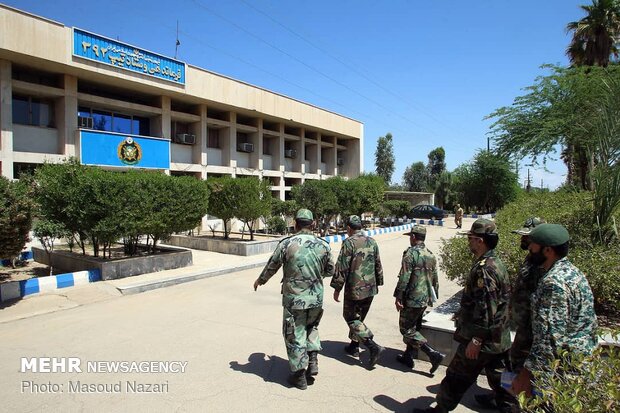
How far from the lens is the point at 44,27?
1507 centimetres

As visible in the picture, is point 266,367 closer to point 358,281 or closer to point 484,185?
point 358,281

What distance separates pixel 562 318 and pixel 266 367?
3.03 metres

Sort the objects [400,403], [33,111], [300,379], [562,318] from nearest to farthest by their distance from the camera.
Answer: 1. [562,318]
2. [400,403]
3. [300,379]
4. [33,111]

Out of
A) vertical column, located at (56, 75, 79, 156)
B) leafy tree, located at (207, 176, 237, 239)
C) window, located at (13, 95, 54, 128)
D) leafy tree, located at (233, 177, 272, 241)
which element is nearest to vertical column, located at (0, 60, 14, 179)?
window, located at (13, 95, 54, 128)

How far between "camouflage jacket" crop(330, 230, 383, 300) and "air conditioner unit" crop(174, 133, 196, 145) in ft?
62.9

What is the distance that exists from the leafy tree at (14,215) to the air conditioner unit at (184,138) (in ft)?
49.4

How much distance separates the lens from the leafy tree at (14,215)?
6488mm

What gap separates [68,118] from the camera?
16.6 m

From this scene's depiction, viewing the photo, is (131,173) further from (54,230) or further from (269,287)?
(269,287)

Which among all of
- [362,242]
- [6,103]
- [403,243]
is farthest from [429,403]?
[6,103]

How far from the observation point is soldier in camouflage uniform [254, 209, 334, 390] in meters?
3.84

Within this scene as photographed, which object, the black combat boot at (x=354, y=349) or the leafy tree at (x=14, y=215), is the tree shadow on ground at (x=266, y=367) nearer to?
the black combat boot at (x=354, y=349)

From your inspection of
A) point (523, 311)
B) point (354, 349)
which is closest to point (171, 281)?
point (354, 349)

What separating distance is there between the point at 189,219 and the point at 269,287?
3982mm
